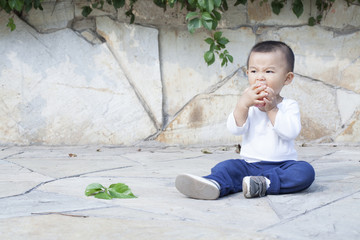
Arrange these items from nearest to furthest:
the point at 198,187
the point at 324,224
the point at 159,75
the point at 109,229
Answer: the point at 109,229
the point at 324,224
the point at 198,187
the point at 159,75

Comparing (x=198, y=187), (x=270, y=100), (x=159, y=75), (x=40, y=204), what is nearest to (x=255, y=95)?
(x=270, y=100)

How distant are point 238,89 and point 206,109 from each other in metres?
0.28

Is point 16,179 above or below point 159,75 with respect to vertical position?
below

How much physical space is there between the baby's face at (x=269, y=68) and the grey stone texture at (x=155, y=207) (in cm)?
46

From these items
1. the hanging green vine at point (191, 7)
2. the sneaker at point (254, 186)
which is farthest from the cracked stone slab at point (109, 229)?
the hanging green vine at point (191, 7)

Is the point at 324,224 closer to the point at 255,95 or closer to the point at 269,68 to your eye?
the point at 255,95

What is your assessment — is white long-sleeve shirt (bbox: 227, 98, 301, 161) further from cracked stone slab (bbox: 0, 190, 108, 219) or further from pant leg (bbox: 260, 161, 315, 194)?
cracked stone slab (bbox: 0, 190, 108, 219)

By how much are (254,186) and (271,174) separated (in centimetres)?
14

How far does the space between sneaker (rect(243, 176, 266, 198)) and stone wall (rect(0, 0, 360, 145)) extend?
210 centimetres

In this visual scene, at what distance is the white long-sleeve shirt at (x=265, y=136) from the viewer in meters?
2.26

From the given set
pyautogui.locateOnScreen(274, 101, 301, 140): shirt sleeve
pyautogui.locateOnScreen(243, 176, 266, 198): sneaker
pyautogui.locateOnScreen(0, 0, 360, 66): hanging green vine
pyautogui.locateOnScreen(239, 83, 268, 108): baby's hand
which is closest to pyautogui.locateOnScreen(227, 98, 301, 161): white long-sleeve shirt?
pyautogui.locateOnScreen(274, 101, 301, 140): shirt sleeve

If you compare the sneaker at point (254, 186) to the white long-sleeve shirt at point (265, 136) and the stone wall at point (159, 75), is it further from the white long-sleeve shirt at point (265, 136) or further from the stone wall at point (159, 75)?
the stone wall at point (159, 75)

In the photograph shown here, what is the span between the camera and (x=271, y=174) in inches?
84.8

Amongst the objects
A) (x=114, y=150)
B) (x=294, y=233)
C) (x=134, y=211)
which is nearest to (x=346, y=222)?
(x=294, y=233)
